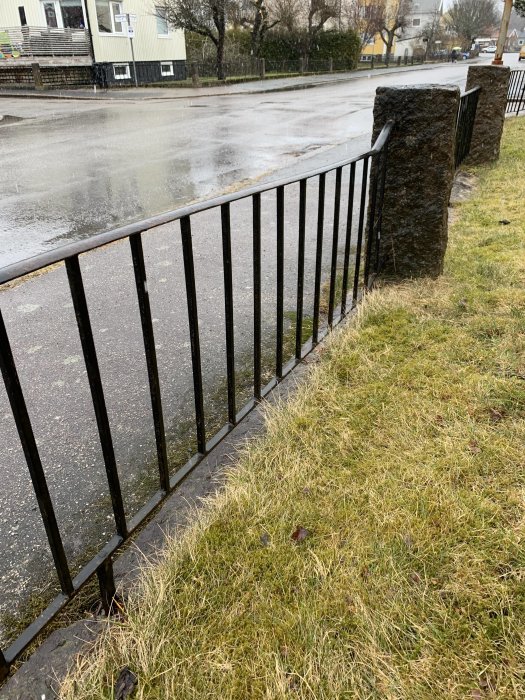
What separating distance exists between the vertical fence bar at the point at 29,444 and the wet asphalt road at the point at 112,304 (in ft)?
1.18

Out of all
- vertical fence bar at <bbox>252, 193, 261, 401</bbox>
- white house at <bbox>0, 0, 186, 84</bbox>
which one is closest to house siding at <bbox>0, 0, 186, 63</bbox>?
white house at <bbox>0, 0, 186, 84</bbox>

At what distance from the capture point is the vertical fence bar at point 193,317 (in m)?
1.79

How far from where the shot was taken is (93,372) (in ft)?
4.99

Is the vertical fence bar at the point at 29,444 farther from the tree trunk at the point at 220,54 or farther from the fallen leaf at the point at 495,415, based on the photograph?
the tree trunk at the point at 220,54

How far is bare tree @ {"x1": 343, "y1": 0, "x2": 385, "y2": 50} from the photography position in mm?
53000

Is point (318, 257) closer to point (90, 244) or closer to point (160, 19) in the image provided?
point (90, 244)

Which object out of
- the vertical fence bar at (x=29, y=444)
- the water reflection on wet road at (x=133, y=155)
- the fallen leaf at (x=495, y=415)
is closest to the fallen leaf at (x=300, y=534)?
the vertical fence bar at (x=29, y=444)

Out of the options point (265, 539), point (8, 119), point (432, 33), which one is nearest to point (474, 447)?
point (265, 539)

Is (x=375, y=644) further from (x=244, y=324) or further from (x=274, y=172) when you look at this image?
(x=274, y=172)

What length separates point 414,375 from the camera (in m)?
2.88

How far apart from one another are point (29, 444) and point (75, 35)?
32.8 m

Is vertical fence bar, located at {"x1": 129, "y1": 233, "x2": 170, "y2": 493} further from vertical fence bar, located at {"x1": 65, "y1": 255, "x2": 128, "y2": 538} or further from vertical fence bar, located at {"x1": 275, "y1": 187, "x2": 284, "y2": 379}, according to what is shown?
vertical fence bar, located at {"x1": 275, "y1": 187, "x2": 284, "y2": 379}

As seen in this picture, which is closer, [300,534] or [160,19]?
[300,534]

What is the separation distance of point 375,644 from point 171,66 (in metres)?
37.4
